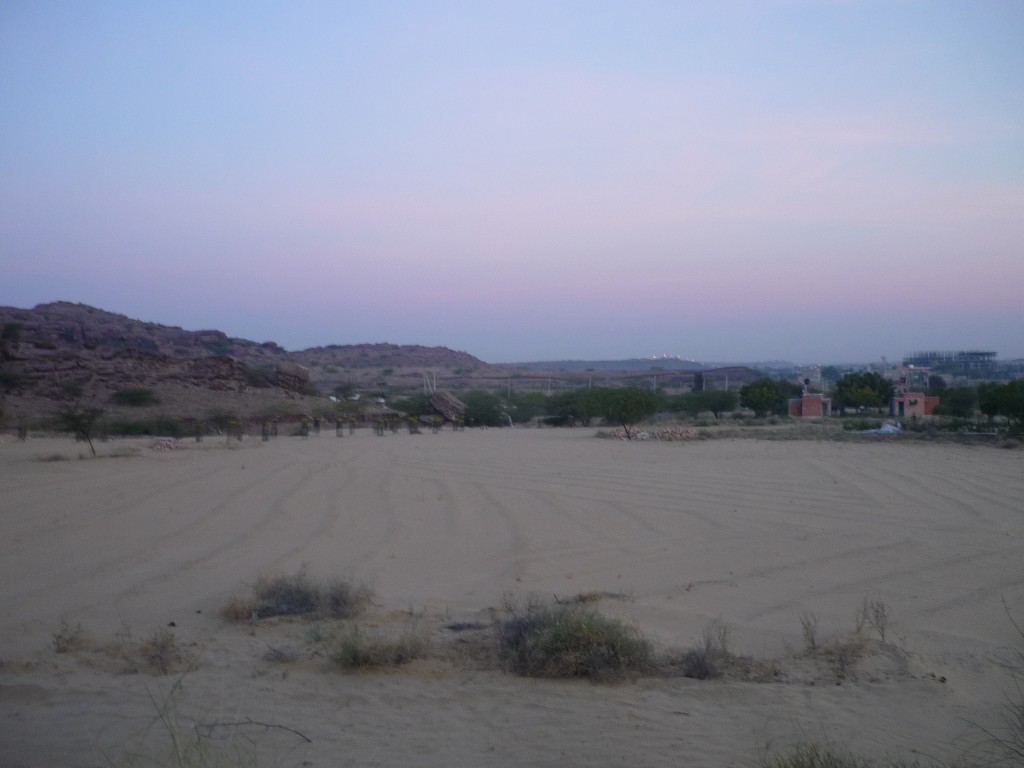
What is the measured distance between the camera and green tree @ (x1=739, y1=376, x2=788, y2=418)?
47.9 m

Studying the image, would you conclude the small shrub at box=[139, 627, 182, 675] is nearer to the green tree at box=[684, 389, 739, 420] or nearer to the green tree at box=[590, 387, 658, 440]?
the green tree at box=[590, 387, 658, 440]

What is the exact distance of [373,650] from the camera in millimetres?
6324

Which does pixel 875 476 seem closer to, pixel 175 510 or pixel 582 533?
pixel 582 533

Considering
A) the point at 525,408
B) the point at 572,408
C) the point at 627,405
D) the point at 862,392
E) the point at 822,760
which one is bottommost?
the point at 822,760

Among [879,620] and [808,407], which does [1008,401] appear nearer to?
[808,407]

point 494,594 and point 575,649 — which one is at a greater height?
point 575,649

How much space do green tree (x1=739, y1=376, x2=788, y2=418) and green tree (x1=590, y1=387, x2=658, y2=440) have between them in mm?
14337

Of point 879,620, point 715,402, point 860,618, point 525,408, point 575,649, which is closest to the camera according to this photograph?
point 575,649

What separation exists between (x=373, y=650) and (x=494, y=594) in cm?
265

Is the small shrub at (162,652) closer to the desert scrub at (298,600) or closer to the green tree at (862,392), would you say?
the desert scrub at (298,600)

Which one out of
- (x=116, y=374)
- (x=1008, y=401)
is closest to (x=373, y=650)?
(x=1008, y=401)

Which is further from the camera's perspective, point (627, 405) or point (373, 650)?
point (627, 405)

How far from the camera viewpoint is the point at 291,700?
18.6ft

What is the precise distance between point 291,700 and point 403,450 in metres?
18.4
